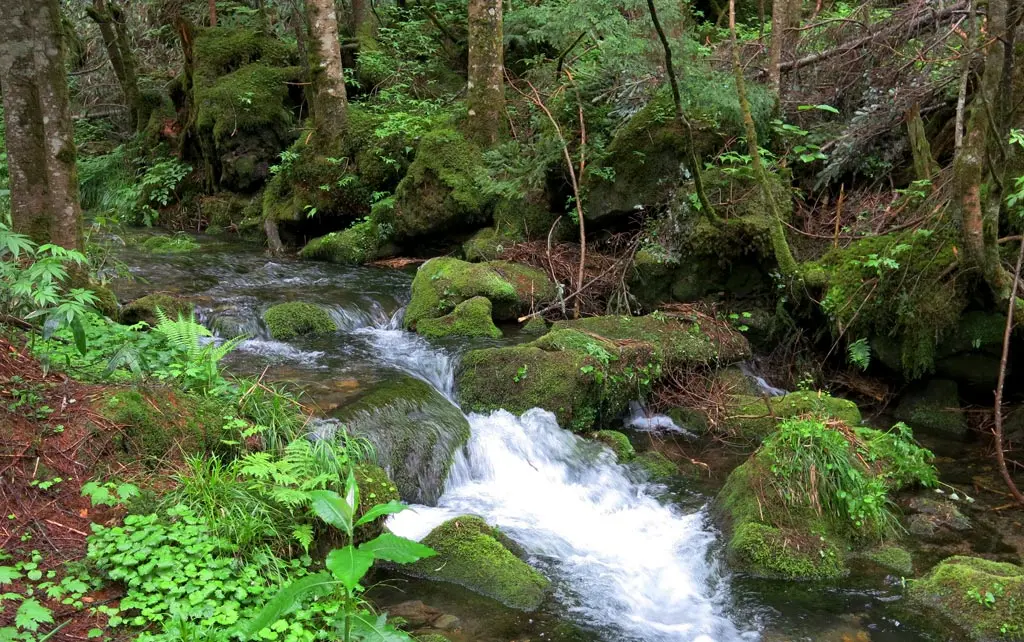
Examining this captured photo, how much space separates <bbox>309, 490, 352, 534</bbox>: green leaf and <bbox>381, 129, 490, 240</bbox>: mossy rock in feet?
29.3

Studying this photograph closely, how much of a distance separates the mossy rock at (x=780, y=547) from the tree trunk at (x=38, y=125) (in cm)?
612

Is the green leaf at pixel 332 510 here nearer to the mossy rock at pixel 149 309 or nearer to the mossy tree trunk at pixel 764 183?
the mossy rock at pixel 149 309

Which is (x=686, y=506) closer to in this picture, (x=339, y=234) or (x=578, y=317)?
(x=578, y=317)

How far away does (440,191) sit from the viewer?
1191cm

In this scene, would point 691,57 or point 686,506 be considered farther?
point 691,57

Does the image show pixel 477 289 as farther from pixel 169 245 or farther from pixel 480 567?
pixel 169 245

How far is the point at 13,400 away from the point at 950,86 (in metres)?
10.4

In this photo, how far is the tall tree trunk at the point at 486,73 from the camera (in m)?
11.8

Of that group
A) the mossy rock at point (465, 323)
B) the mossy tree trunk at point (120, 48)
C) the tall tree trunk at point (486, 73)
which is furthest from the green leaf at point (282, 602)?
the mossy tree trunk at point (120, 48)

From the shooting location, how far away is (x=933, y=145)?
905cm

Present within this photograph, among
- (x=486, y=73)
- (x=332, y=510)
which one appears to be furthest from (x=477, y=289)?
(x=332, y=510)

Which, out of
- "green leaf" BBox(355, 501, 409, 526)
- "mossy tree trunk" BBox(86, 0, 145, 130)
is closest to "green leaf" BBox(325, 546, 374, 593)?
"green leaf" BBox(355, 501, 409, 526)

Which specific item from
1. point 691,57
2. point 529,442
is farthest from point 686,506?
point 691,57

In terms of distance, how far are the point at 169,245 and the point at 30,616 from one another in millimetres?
10707
